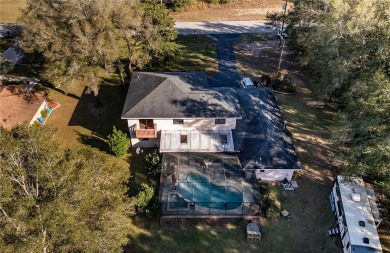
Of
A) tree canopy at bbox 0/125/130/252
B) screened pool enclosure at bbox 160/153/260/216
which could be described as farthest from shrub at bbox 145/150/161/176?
tree canopy at bbox 0/125/130/252

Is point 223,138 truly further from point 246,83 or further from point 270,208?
point 246,83

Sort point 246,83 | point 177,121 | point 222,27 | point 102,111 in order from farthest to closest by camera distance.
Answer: point 222,27, point 246,83, point 102,111, point 177,121

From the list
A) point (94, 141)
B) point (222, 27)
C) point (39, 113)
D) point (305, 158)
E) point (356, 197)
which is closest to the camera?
point (356, 197)

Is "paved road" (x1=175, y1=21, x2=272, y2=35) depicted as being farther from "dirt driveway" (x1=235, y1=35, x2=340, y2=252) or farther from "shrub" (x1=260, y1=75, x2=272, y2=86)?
"shrub" (x1=260, y1=75, x2=272, y2=86)

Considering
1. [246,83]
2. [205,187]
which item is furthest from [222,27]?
[205,187]

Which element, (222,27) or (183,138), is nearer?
(183,138)

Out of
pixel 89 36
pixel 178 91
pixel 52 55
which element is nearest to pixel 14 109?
pixel 52 55

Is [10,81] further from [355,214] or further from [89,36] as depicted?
[355,214]

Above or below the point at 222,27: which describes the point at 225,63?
below

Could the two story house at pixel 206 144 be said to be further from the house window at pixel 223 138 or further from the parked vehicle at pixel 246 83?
the parked vehicle at pixel 246 83
